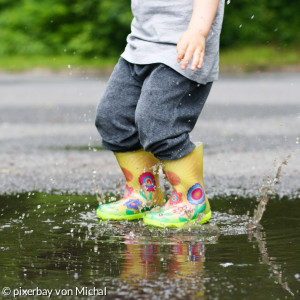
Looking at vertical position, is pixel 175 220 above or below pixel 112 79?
below

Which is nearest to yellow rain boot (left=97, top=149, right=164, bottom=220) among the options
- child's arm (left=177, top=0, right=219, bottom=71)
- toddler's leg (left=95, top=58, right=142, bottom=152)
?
toddler's leg (left=95, top=58, right=142, bottom=152)

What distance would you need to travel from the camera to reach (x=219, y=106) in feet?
34.2

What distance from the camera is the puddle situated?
2.32 metres

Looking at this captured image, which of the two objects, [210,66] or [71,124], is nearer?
[210,66]

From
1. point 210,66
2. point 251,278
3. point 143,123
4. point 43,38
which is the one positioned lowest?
point 251,278

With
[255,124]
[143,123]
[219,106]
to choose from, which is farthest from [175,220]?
[219,106]

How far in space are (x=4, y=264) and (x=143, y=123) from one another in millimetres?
962

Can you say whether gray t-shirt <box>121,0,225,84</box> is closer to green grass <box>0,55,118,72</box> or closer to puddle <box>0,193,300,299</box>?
puddle <box>0,193,300,299</box>

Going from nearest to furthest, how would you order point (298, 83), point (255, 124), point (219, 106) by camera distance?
1. point (255, 124)
2. point (219, 106)
3. point (298, 83)

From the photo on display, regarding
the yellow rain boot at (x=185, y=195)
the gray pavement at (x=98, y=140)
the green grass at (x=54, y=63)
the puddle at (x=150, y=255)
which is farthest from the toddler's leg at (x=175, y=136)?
the green grass at (x=54, y=63)

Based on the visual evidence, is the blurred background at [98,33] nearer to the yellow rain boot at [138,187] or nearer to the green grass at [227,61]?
the green grass at [227,61]

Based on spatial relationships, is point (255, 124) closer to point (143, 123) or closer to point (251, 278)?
point (143, 123)

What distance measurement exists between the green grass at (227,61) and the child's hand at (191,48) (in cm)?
1551

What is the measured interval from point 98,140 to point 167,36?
4034 mm
